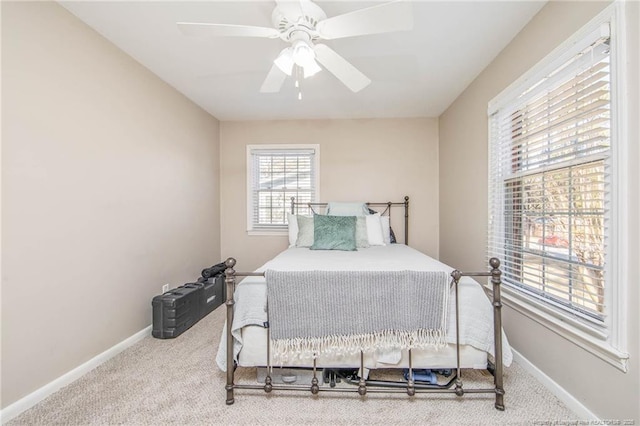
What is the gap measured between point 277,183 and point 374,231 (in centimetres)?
157

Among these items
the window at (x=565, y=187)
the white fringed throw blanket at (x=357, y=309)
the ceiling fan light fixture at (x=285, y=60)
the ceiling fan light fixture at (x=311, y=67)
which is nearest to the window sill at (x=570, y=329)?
the window at (x=565, y=187)

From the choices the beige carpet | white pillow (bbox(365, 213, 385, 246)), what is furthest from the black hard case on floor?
white pillow (bbox(365, 213, 385, 246))

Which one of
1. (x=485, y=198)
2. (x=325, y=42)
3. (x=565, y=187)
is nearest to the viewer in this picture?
(x=565, y=187)

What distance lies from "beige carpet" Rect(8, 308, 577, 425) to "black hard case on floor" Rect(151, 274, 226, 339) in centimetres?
51

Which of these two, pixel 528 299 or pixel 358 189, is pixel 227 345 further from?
pixel 358 189

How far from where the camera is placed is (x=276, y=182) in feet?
13.2

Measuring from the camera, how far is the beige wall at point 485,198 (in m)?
1.21

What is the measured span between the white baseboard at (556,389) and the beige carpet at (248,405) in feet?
0.11

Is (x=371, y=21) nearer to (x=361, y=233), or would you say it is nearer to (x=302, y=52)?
(x=302, y=52)

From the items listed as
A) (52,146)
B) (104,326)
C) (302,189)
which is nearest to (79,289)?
(104,326)

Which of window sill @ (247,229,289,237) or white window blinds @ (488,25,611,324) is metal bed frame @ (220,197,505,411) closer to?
white window blinds @ (488,25,611,324)

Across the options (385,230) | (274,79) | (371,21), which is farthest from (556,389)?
(274,79)

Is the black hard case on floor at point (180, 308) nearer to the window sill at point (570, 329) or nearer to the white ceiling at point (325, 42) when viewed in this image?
the white ceiling at point (325, 42)

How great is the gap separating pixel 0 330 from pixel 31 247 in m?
0.43
